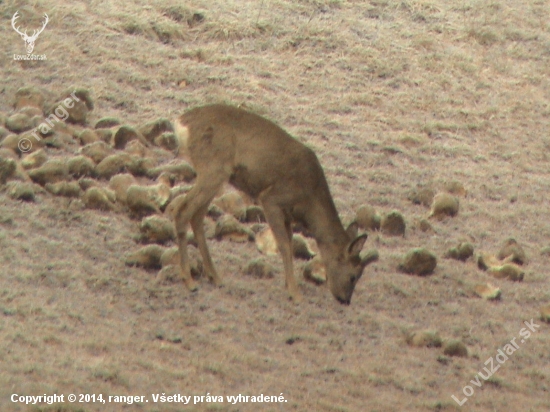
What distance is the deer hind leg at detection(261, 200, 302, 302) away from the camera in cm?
841

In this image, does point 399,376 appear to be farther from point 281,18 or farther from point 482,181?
point 281,18

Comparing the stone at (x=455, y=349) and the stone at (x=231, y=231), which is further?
the stone at (x=231, y=231)

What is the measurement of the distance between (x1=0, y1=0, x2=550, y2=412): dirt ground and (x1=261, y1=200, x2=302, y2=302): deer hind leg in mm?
167

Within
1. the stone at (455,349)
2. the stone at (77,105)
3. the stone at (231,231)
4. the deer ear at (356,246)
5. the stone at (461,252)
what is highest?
the stone at (77,105)

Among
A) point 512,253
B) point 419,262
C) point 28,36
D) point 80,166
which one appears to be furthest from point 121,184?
point 28,36

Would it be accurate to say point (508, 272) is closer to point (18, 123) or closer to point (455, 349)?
point (455, 349)

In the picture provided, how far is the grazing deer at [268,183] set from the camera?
832 cm

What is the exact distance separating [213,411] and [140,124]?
567cm

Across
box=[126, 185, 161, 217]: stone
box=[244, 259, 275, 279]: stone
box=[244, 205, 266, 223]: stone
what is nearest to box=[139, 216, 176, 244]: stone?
box=[126, 185, 161, 217]: stone

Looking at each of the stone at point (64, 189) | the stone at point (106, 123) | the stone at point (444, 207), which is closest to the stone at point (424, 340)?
the stone at point (444, 207)

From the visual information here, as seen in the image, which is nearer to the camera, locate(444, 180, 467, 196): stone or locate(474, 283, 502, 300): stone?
locate(474, 283, 502, 300): stone

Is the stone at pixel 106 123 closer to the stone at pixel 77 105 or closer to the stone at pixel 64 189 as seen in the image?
the stone at pixel 77 105

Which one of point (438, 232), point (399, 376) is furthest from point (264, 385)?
point (438, 232)

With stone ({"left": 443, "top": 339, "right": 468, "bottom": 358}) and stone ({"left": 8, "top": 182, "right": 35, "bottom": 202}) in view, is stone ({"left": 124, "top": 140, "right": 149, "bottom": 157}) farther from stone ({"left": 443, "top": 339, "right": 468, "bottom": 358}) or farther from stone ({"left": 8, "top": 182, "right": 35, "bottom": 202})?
stone ({"left": 443, "top": 339, "right": 468, "bottom": 358})
